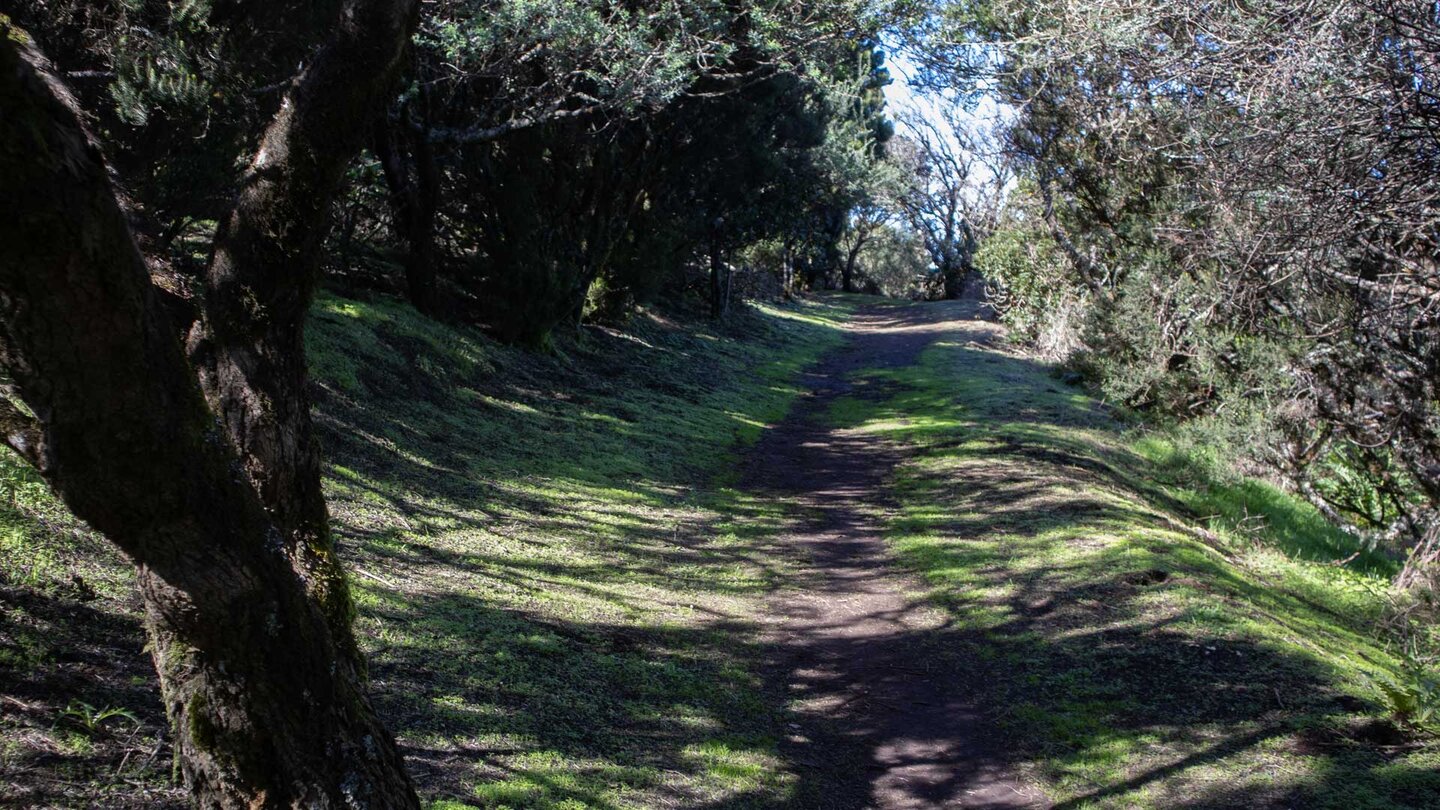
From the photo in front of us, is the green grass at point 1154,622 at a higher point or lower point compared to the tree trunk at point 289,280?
lower

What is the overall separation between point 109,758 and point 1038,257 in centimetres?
2112

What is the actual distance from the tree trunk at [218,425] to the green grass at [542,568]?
124cm

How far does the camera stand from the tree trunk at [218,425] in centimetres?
256

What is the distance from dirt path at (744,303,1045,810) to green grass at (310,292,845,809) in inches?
11.9

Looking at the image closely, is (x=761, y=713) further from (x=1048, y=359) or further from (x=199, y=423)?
(x=1048, y=359)

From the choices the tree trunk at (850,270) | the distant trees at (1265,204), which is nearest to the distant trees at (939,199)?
the tree trunk at (850,270)

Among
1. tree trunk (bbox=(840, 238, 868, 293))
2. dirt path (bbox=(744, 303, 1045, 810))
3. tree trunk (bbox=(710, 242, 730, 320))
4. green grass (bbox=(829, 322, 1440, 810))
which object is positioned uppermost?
tree trunk (bbox=(840, 238, 868, 293))

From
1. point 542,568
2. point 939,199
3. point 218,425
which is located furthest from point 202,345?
point 939,199

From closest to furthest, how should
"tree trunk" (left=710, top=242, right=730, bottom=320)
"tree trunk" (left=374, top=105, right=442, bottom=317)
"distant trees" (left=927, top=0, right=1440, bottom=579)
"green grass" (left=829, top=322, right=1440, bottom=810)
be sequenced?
1. "green grass" (left=829, top=322, right=1440, bottom=810)
2. "distant trees" (left=927, top=0, right=1440, bottom=579)
3. "tree trunk" (left=374, top=105, right=442, bottom=317)
4. "tree trunk" (left=710, top=242, right=730, bottom=320)

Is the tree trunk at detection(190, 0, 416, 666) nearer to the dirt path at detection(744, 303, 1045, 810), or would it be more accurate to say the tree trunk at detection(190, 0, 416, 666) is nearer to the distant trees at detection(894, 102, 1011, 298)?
the dirt path at detection(744, 303, 1045, 810)

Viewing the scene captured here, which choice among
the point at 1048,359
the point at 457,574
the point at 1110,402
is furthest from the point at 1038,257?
the point at 457,574

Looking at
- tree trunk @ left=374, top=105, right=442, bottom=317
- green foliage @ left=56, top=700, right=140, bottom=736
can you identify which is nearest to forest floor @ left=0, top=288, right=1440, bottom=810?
green foliage @ left=56, top=700, right=140, bottom=736

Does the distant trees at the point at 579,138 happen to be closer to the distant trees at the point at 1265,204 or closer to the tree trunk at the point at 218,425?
the distant trees at the point at 1265,204

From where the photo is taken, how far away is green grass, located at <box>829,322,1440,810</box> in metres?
5.50
